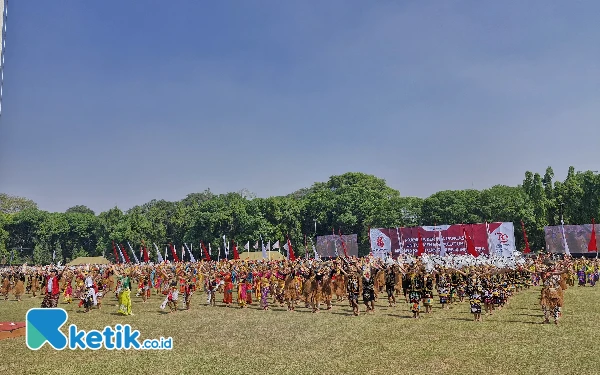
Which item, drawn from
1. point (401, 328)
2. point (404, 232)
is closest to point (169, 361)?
point (401, 328)

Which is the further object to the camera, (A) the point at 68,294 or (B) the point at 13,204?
(B) the point at 13,204

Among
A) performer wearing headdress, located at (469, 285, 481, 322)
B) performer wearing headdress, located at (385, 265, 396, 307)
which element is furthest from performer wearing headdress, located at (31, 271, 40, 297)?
performer wearing headdress, located at (469, 285, 481, 322)

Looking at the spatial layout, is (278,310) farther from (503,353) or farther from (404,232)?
(404,232)

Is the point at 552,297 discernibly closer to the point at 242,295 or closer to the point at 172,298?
the point at 242,295

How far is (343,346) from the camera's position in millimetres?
13359

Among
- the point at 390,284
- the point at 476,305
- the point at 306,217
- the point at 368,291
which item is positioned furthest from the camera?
the point at 306,217

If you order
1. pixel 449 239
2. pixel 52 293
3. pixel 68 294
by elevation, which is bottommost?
pixel 68 294

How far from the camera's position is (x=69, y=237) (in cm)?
9206

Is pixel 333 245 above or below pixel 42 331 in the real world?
above

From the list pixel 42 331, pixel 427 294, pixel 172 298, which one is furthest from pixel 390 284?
pixel 42 331
